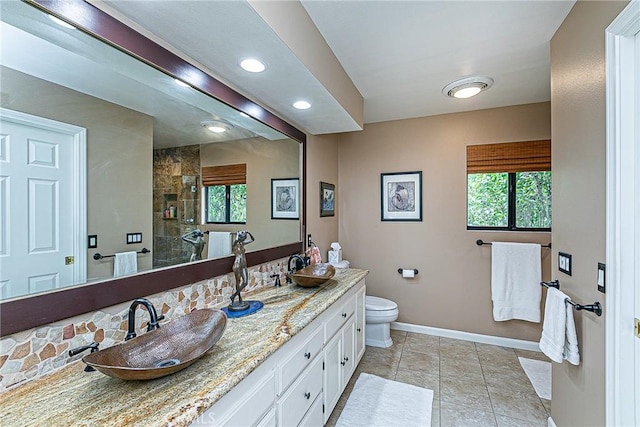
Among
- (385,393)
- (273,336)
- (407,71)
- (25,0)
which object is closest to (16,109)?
(25,0)

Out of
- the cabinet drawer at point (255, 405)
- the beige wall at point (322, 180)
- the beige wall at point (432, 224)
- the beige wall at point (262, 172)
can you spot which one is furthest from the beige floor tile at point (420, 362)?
the cabinet drawer at point (255, 405)

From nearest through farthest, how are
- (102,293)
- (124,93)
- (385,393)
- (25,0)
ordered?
(25,0) → (102,293) → (124,93) → (385,393)

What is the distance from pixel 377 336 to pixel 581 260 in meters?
2.05

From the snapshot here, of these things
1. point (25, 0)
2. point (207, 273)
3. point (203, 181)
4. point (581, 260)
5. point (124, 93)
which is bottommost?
point (207, 273)

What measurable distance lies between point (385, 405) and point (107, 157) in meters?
2.33

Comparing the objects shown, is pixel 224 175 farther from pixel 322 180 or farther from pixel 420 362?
pixel 420 362

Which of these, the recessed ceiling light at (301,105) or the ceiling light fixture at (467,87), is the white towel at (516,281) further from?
the recessed ceiling light at (301,105)

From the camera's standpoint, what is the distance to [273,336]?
1320 mm

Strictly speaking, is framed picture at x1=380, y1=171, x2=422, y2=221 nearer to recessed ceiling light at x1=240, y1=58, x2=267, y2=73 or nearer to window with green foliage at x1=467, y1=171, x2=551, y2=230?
window with green foliage at x1=467, y1=171, x2=551, y2=230

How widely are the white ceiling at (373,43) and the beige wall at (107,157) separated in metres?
0.41

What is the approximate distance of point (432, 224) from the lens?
340 centimetres

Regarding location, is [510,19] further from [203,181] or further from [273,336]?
[273,336]

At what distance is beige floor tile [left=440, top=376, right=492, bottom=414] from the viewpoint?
7.20ft

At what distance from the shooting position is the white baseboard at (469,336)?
3043 millimetres
